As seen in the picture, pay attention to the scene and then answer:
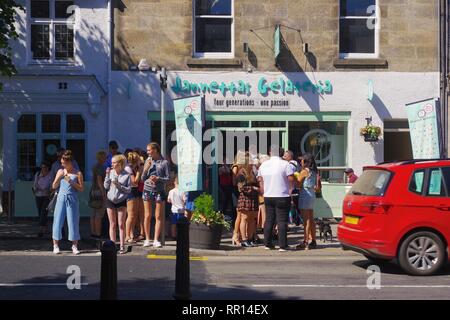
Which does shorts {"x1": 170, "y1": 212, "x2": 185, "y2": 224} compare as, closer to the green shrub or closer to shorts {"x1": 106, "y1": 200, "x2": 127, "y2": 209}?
the green shrub

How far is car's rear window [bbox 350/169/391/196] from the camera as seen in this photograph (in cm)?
1000

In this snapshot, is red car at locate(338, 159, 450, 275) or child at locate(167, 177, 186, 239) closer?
red car at locate(338, 159, 450, 275)

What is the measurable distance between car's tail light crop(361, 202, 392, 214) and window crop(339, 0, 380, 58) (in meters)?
7.64

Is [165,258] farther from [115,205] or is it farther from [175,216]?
[175,216]

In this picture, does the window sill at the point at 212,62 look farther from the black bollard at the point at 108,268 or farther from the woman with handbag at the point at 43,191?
the black bollard at the point at 108,268

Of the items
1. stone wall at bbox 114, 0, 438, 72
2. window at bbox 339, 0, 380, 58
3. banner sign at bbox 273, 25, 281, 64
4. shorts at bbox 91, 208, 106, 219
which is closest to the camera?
shorts at bbox 91, 208, 106, 219

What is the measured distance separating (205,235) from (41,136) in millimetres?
6135

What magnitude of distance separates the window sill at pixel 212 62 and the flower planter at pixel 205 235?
539cm

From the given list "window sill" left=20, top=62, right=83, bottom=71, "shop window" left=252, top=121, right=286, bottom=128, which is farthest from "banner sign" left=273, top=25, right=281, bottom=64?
"window sill" left=20, top=62, right=83, bottom=71

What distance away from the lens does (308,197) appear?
489 inches

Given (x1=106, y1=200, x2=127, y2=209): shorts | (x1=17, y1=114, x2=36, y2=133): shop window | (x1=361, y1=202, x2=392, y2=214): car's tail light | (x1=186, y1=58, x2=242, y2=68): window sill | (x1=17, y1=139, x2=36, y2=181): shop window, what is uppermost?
(x1=186, y1=58, x2=242, y2=68): window sill

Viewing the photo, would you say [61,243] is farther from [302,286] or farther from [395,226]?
[395,226]

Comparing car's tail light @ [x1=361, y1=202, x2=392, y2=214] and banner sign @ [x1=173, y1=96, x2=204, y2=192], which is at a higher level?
banner sign @ [x1=173, y1=96, x2=204, y2=192]
